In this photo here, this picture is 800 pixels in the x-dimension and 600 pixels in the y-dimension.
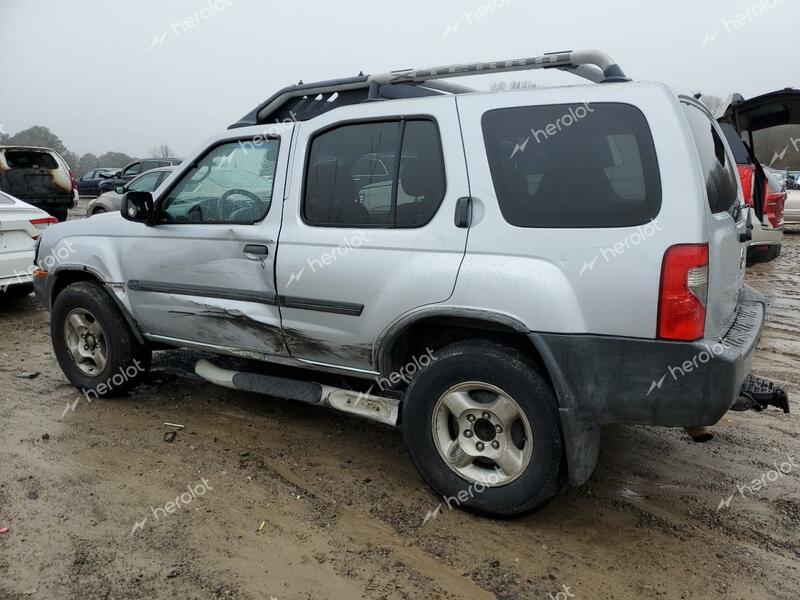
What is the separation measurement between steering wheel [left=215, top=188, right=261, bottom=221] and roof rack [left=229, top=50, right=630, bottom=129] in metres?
0.46

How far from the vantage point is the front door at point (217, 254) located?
137 inches

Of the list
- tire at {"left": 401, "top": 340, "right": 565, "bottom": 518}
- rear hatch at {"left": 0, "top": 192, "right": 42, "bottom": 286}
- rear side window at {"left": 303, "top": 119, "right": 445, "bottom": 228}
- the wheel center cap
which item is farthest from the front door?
rear hatch at {"left": 0, "top": 192, "right": 42, "bottom": 286}

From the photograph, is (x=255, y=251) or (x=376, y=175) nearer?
(x=376, y=175)

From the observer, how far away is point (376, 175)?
3.14 metres

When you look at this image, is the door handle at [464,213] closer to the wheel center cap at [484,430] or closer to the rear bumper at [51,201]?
the wheel center cap at [484,430]

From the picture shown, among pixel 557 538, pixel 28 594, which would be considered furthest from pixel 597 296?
pixel 28 594

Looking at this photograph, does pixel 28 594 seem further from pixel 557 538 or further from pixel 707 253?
pixel 707 253

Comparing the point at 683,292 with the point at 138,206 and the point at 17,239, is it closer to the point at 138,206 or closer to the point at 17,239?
the point at 138,206

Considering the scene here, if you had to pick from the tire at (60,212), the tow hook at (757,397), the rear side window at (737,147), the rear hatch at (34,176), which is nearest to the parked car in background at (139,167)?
the tire at (60,212)

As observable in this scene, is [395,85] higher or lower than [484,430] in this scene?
higher

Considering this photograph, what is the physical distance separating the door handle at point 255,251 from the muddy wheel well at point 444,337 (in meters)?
0.90

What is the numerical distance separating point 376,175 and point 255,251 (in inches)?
32.7

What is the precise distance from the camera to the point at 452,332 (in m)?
3.11

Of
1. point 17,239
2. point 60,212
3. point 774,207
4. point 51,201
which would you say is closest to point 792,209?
point 774,207
